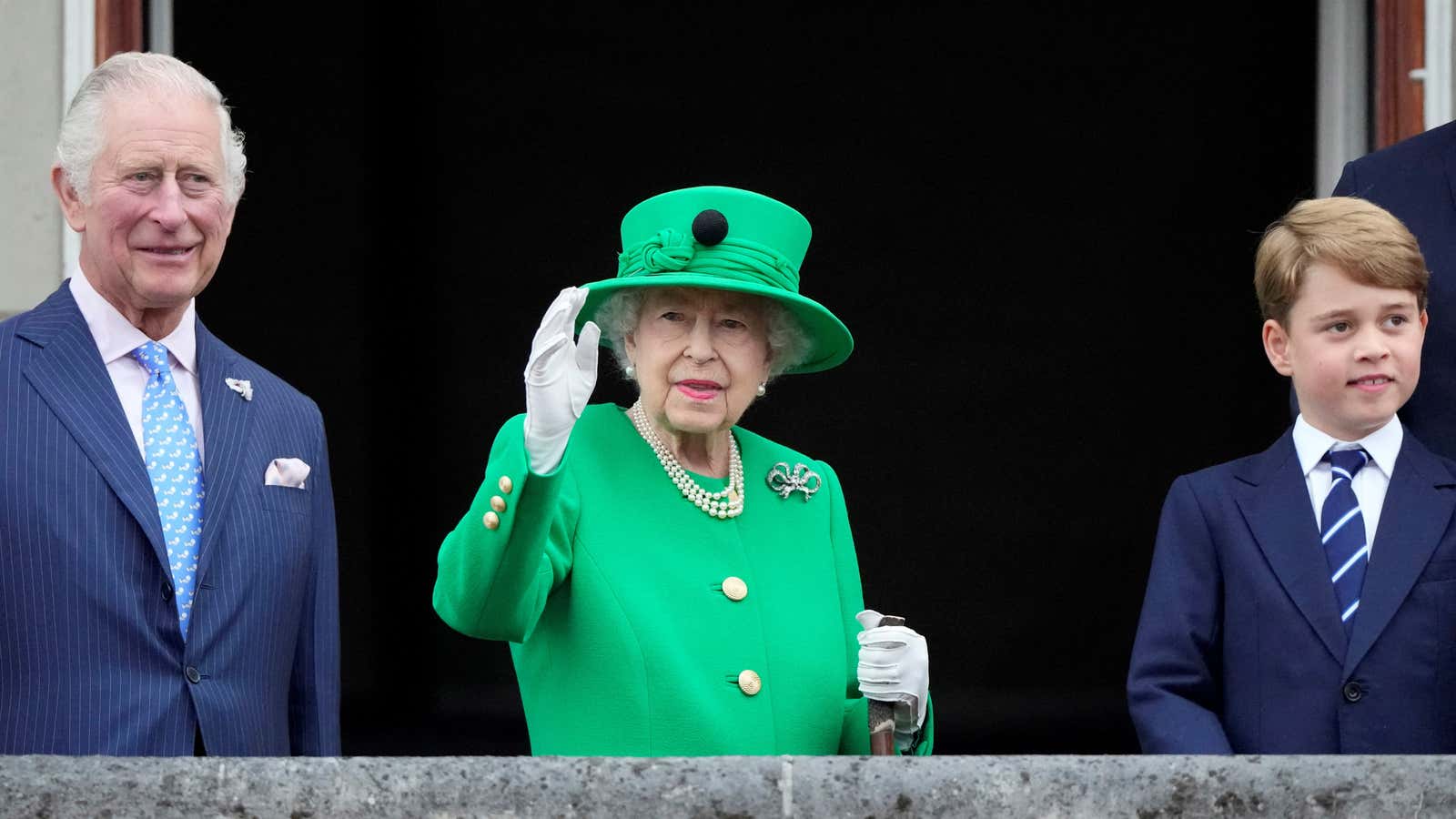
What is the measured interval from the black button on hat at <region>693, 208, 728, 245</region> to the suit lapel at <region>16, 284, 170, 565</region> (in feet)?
2.49

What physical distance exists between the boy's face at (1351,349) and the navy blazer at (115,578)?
53.6 inches

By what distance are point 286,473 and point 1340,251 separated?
1.42 m

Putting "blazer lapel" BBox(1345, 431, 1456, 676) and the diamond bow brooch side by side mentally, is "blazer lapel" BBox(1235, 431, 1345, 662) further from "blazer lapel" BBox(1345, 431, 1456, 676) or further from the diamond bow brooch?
the diamond bow brooch

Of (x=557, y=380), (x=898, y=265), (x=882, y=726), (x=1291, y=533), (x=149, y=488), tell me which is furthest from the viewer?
(x=898, y=265)

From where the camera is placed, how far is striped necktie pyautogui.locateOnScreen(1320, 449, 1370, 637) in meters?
2.56

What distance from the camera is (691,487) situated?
2615mm

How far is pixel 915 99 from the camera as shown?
8648 millimetres

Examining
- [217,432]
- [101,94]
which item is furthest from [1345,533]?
[101,94]

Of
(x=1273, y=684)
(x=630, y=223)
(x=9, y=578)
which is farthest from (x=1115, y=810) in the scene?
(x=9, y=578)

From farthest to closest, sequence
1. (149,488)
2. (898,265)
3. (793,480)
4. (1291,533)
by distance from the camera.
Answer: (898,265), (793,480), (1291,533), (149,488)

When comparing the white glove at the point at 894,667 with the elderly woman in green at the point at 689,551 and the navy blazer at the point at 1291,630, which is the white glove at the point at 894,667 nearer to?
the elderly woman in green at the point at 689,551

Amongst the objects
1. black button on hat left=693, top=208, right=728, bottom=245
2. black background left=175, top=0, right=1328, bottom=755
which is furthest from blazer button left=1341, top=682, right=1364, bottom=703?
black background left=175, top=0, right=1328, bottom=755

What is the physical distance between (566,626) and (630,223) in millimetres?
569

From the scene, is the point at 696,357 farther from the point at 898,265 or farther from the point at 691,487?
the point at 898,265
